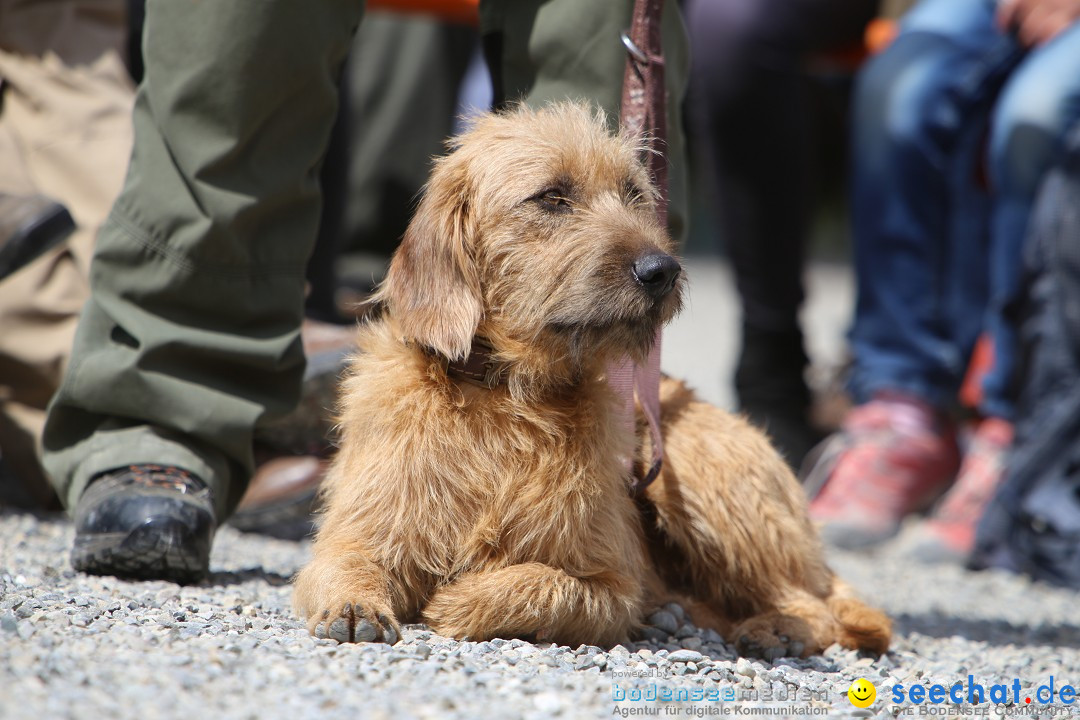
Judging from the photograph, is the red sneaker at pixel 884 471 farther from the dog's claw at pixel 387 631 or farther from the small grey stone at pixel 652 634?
the dog's claw at pixel 387 631

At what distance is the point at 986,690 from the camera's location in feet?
8.56

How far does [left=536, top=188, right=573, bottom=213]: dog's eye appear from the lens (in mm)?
2693

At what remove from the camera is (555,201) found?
8.89 feet

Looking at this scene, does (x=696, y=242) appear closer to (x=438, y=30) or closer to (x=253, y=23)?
(x=438, y=30)

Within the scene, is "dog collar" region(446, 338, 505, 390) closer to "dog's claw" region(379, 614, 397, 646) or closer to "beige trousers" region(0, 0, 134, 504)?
"dog's claw" region(379, 614, 397, 646)

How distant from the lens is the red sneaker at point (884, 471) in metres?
5.20

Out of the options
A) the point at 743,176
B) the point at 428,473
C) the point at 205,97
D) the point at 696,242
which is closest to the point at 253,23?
the point at 205,97

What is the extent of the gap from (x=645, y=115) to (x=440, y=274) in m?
0.72

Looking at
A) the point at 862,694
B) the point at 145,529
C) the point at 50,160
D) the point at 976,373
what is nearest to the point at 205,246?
the point at 145,529

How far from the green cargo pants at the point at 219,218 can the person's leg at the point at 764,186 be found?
2.64 m

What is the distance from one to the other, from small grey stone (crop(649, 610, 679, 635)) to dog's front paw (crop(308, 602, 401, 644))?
0.71 m

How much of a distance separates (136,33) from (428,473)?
3730mm

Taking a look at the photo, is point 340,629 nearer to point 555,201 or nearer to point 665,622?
point 665,622

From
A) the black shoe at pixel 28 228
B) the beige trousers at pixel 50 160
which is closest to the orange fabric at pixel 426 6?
the beige trousers at pixel 50 160
